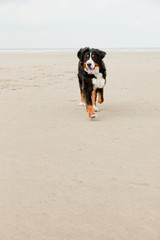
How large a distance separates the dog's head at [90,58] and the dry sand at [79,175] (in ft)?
2.52

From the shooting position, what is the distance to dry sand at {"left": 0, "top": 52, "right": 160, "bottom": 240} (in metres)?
2.23

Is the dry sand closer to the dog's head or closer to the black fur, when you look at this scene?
the black fur

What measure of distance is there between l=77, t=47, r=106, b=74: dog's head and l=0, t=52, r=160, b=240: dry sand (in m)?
0.77

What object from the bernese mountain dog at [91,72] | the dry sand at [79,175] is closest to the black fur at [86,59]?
the bernese mountain dog at [91,72]

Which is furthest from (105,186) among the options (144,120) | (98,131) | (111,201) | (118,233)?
(144,120)

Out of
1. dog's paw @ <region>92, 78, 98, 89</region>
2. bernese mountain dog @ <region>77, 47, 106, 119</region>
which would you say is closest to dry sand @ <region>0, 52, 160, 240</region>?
bernese mountain dog @ <region>77, 47, 106, 119</region>

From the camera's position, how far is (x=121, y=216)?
234cm

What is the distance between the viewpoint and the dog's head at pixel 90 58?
5.33 m

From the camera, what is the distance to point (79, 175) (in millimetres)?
3059

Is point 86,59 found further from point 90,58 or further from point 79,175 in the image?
point 79,175

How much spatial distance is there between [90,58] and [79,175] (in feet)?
8.73

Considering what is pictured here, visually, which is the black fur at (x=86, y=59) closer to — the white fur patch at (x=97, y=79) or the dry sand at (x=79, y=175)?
the white fur patch at (x=97, y=79)

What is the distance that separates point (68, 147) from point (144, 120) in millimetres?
A: 1668

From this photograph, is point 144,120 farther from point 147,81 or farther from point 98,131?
point 147,81
